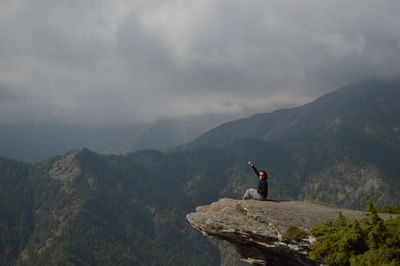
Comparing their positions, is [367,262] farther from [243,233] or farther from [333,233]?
Result: [243,233]

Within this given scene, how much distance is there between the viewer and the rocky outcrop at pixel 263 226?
87.6ft

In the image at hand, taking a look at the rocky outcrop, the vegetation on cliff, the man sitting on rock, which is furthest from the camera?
the man sitting on rock

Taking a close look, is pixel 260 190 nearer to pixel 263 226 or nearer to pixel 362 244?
pixel 263 226

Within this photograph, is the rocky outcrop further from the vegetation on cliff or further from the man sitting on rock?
the man sitting on rock

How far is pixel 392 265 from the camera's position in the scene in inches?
757

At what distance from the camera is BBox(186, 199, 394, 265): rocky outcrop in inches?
1051

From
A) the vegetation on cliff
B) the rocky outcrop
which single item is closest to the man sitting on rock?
the rocky outcrop

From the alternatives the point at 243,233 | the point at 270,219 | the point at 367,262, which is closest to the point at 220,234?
the point at 243,233

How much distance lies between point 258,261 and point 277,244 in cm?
461

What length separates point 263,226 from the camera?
27625mm

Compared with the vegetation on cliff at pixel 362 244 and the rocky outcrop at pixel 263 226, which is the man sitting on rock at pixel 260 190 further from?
the vegetation on cliff at pixel 362 244

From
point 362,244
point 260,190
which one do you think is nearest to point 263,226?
point 362,244

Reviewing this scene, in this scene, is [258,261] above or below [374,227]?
below

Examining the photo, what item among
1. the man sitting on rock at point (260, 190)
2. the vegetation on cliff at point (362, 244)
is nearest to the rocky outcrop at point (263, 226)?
the vegetation on cliff at point (362, 244)
